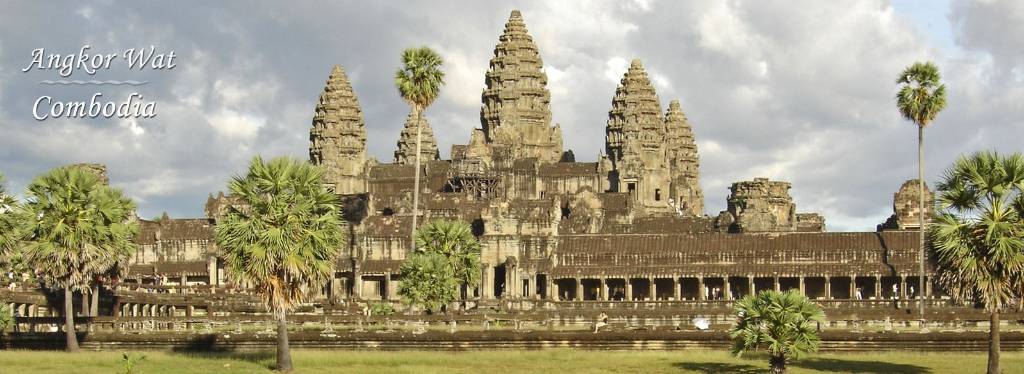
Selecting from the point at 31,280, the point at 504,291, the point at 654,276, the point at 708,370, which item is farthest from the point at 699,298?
the point at 708,370

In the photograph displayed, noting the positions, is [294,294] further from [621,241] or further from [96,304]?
[621,241]

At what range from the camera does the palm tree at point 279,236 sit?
54.0 meters

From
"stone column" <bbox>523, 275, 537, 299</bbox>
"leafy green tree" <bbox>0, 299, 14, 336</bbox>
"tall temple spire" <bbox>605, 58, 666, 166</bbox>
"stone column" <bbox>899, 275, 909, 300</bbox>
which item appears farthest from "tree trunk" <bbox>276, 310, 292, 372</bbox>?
"tall temple spire" <bbox>605, 58, 666, 166</bbox>

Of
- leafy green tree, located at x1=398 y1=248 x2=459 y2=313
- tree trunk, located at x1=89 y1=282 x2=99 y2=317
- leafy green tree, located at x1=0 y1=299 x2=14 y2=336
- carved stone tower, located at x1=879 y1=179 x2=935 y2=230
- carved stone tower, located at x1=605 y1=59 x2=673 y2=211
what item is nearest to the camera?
leafy green tree, located at x1=0 y1=299 x2=14 y2=336

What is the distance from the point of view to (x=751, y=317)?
166ft

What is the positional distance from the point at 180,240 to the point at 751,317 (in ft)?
259

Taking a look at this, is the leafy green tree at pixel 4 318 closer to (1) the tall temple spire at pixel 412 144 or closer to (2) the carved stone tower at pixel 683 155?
(2) the carved stone tower at pixel 683 155

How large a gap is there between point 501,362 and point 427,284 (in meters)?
24.5

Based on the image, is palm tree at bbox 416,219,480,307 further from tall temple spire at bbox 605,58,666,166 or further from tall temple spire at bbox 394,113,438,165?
tall temple spire at bbox 394,113,438,165

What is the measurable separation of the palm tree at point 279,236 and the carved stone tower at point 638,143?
3378 inches

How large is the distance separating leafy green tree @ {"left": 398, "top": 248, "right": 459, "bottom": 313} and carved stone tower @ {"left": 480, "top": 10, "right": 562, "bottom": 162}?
74.4 m

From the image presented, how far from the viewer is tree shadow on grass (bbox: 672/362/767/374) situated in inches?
2087

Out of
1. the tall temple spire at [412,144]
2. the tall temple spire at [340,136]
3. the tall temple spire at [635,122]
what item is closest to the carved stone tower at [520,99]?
the tall temple spire at [635,122]

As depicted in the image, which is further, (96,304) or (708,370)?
(96,304)
